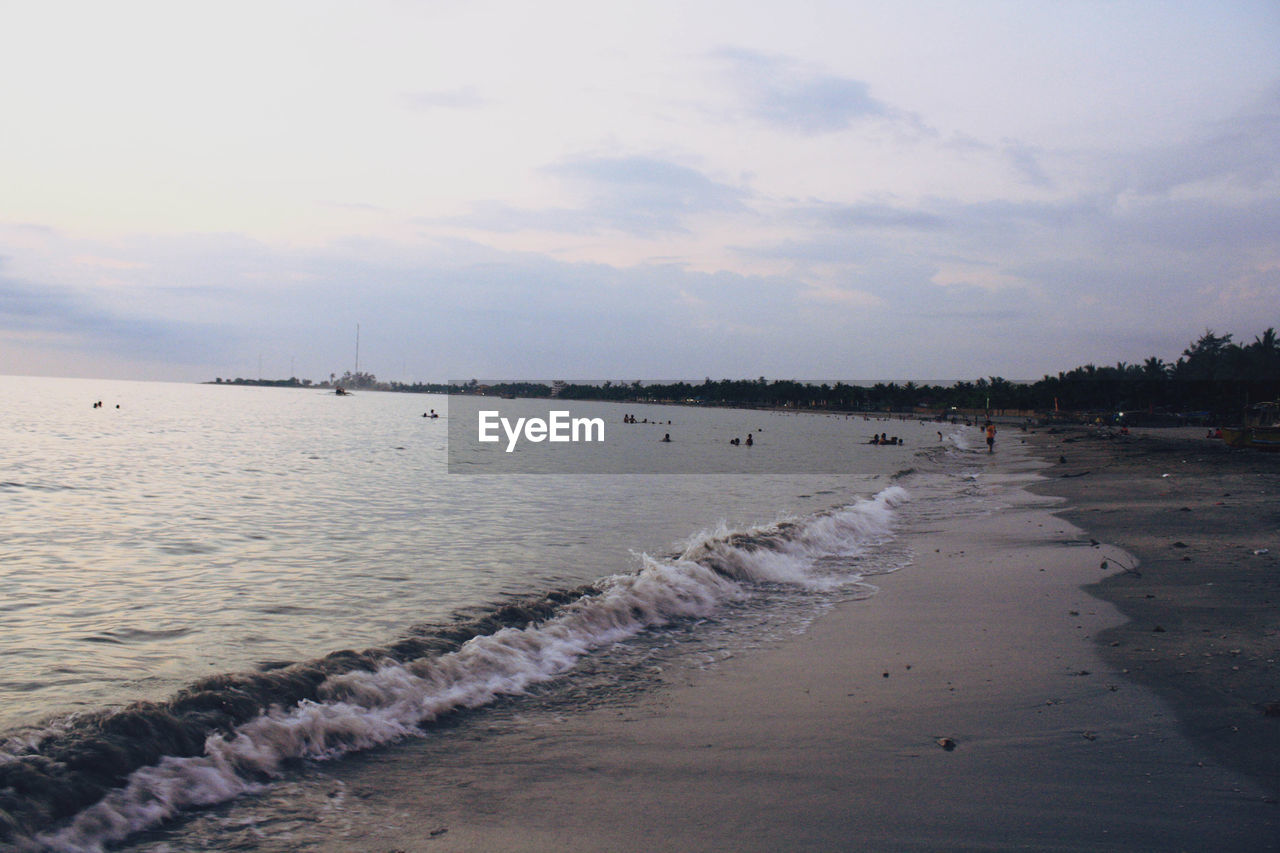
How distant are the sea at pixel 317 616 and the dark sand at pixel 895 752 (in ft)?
1.85

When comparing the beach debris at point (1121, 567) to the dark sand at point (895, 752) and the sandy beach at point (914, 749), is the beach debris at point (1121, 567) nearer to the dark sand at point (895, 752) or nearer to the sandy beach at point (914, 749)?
the sandy beach at point (914, 749)

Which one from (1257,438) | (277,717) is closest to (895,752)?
(277,717)

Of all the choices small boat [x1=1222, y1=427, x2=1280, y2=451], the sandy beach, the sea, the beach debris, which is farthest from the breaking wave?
small boat [x1=1222, y1=427, x2=1280, y2=451]

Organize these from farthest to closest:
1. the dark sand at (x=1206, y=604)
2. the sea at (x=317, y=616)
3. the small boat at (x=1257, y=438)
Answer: the small boat at (x=1257, y=438), the dark sand at (x=1206, y=604), the sea at (x=317, y=616)

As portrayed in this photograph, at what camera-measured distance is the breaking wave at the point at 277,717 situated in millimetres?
5434

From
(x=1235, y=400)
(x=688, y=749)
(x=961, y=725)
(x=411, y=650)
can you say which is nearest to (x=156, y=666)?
(x=411, y=650)

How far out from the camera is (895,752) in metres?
6.16

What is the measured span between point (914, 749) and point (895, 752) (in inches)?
6.6

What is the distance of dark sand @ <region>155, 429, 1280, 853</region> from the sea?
0.56 metres

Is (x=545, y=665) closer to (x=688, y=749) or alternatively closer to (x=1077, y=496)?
(x=688, y=749)

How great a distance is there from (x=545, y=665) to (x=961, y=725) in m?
4.61

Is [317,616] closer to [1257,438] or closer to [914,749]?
[914,749]

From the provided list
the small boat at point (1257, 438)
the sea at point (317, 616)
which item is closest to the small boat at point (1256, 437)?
the small boat at point (1257, 438)

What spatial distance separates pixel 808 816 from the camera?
5148 millimetres
